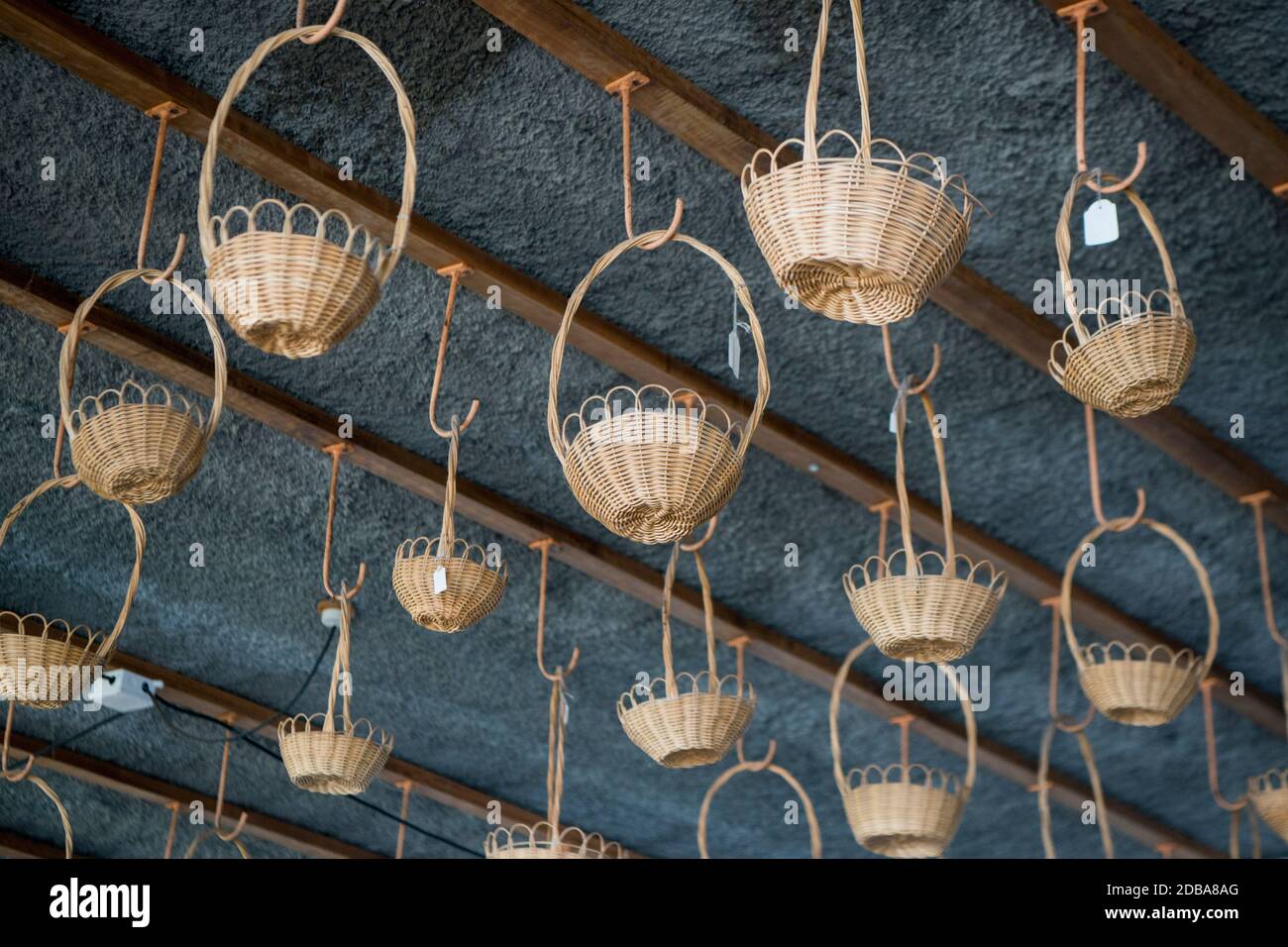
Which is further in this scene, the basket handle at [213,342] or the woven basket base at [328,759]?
the woven basket base at [328,759]

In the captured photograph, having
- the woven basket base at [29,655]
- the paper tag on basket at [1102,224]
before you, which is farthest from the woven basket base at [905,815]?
the paper tag on basket at [1102,224]

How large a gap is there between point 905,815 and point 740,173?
208 cm

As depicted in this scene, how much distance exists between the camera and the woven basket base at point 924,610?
4.24 m

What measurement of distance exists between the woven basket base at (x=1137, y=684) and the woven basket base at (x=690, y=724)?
986 mm

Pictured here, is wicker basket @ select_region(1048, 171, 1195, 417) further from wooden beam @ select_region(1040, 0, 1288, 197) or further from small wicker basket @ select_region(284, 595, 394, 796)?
small wicker basket @ select_region(284, 595, 394, 796)

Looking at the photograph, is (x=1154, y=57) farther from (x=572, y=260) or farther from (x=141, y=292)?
(x=141, y=292)

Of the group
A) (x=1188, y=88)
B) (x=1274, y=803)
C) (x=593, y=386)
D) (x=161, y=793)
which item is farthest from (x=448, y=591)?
(x=161, y=793)

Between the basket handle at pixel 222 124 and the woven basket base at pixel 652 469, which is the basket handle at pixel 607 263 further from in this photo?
the basket handle at pixel 222 124

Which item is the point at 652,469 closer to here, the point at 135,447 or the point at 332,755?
the point at 135,447

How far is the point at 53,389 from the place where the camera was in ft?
17.5

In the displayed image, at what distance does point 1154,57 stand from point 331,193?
2008 millimetres

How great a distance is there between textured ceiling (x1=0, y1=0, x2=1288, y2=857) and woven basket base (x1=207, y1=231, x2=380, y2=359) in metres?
1.18

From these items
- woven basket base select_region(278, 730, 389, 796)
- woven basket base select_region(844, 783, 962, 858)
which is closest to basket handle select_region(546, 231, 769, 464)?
woven basket base select_region(278, 730, 389, 796)
